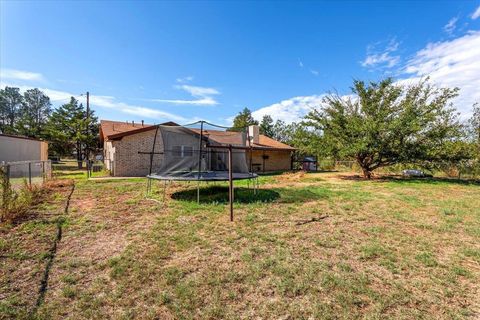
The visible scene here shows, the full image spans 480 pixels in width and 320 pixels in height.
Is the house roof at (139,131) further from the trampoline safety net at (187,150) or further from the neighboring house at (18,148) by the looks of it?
the neighboring house at (18,148)

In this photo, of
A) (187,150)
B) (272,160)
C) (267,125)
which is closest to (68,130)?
(272,160)

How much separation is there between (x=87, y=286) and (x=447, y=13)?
1409cm

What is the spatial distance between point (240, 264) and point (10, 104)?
2538 inches

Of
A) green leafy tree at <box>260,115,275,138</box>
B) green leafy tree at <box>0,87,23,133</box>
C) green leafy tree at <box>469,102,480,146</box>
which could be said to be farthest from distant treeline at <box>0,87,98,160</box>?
green leafy tree at <box>469,102,480,146</box>

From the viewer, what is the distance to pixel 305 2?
10383mm

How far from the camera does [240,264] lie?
3.06m

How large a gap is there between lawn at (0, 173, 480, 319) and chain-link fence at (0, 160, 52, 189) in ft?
3.62

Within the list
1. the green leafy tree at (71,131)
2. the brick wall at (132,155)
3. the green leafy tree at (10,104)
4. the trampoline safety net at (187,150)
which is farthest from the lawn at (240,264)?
the green leafy tree at (10,104)

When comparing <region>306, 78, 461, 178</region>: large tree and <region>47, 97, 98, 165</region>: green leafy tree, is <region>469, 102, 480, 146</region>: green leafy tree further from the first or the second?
<region>47, 97, 98, 165</region>: green leafy tree

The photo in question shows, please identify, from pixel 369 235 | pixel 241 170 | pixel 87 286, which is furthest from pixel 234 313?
pixel 241 170

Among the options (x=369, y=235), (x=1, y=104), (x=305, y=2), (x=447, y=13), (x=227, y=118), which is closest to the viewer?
(x=369, y=235)

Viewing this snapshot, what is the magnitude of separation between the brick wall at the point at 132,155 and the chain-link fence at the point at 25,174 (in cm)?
316

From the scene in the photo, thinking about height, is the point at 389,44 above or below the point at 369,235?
above

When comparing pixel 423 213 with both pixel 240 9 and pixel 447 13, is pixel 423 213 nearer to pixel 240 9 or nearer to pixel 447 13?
pixel 447 13
